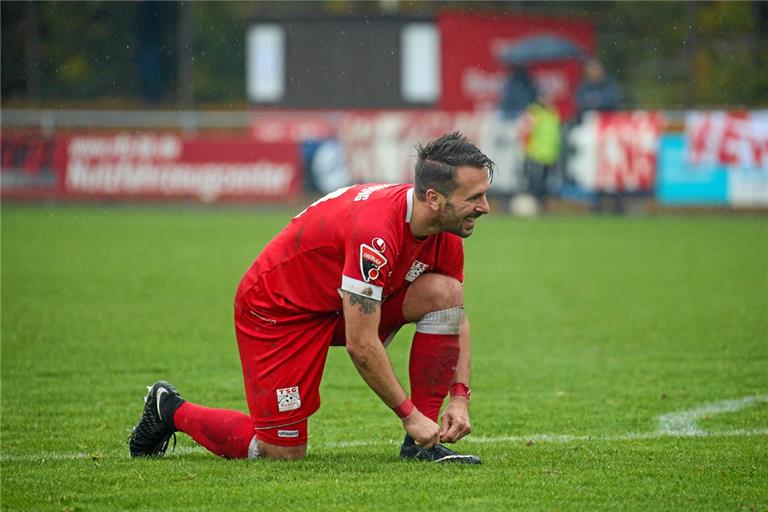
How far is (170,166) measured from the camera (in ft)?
73.7

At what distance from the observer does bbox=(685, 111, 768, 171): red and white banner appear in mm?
20688

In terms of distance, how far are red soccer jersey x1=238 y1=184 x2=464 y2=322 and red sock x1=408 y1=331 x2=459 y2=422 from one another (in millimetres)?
288

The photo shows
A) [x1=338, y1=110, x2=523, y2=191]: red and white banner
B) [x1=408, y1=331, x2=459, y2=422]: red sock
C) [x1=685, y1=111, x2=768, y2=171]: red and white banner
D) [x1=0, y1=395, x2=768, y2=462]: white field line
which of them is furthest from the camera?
[x1=338, y1=110, x2=523, y2=191]: red and white banner

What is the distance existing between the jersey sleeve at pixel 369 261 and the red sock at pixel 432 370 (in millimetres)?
520

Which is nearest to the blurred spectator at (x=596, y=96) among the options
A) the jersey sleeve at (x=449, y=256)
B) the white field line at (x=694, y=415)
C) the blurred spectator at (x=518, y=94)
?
the blurred spectator at (x=518, y=94)

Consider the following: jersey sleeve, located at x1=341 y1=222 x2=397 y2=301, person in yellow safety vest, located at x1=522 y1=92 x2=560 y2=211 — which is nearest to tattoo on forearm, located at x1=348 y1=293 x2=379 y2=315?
jersey sleeve, located at x1=341 y1=222 x2=397 y2=301

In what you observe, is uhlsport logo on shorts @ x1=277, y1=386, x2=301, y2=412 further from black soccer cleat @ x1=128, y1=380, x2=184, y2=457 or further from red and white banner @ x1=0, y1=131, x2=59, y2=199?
red and white banner @ x1=0, y1=131, x2=59, y2=199

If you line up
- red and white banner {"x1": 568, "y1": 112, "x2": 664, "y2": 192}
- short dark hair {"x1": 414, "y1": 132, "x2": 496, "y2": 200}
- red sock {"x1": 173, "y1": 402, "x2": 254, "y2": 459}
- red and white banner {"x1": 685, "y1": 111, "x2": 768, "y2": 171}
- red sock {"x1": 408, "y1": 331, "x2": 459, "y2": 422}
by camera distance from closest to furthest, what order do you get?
short dark hair {"x1": 414, "y1": 132, "x2": 496, "y2": 200} → red sock {"x1": 408, "y1": 331, "x2": 459, "y2": 422} → red sock {"x1": 173, "y1": 402, "x2": 254, "y2": 459} → red and white banner {"x1": 685, "y1": 111, "x2": 768, "y2": 171} → red and white banner {"x1": 568, "y1": 112, "x2": 664, "y2": 192}

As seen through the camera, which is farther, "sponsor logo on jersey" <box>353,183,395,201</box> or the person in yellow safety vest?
the person in yellow safety vest

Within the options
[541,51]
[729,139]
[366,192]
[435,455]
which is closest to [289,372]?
[435,455]

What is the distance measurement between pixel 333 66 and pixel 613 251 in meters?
16.0

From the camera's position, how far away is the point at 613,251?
631 inches

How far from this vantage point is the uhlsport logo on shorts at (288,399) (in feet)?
17.2

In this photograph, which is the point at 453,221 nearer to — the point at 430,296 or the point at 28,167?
the point at 430,296
